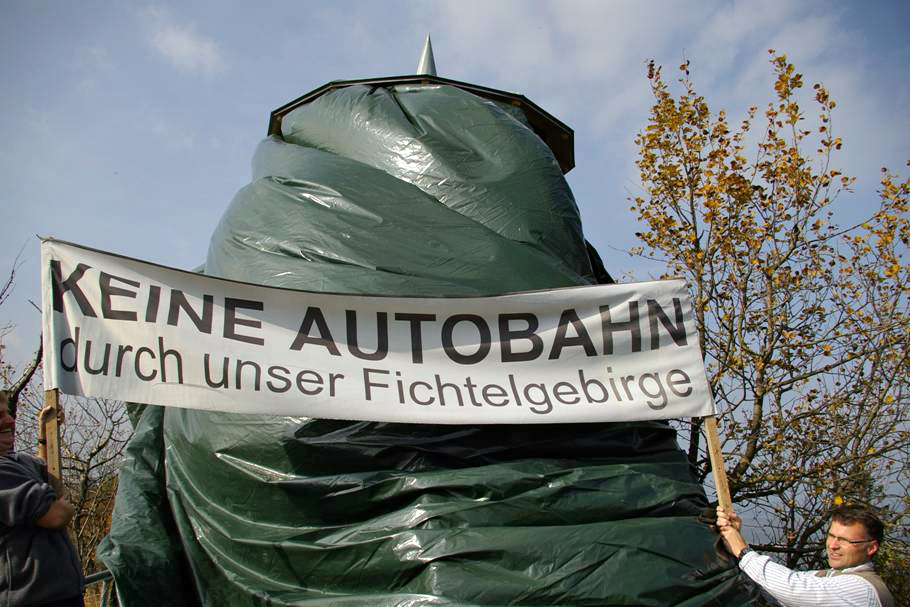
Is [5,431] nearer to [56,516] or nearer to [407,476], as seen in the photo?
[56,516]

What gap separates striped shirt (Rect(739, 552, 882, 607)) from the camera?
7.72 ft

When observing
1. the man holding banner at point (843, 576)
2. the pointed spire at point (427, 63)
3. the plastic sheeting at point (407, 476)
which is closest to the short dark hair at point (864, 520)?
the man holding banner at point (843, 576)

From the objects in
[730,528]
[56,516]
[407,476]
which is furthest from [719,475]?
[56,516]

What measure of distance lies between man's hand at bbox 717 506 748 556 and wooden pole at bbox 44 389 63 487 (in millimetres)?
2452

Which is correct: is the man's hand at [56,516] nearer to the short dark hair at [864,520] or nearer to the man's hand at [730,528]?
the man's hand at [730,528]

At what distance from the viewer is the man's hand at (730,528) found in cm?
288

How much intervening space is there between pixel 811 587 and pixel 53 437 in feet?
8.62

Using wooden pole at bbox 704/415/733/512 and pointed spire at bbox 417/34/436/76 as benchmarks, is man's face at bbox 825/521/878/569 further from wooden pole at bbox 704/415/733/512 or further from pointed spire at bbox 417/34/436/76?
pointed spire at bbox 417/34/436/76

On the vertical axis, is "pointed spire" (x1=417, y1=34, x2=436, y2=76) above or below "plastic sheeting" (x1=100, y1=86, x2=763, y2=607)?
above

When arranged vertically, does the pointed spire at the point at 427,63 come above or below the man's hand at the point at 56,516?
above

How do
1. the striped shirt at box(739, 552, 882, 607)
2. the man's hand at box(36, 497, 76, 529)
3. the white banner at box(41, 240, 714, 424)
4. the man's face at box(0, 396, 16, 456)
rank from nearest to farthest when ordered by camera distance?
the striped shirt at box(739, 552, 882, 607)
the man's hand at box(36, 497, 76, 529)
the man's face at box(0, 396, 16, 456)
the white banner at box(41, 240, 714, 424)

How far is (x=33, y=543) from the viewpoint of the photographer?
2.50 metres

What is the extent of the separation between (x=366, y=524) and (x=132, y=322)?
4.06 ft

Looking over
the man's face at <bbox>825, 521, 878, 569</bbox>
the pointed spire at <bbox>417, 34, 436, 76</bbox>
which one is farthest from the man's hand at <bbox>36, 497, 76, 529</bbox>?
the pointed spire at <bbox>417, 34, 436, 76</bbox>
